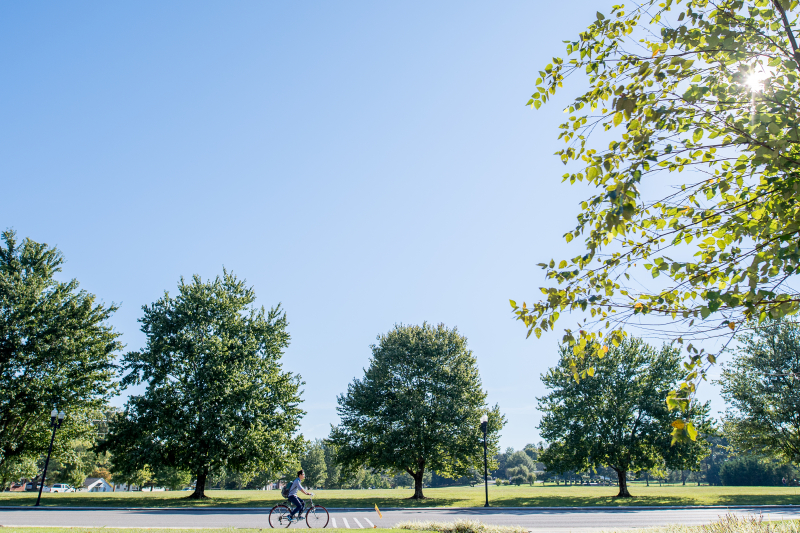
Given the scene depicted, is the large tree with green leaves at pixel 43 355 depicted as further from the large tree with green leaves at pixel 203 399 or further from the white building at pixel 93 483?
the white building at pixel 93 483

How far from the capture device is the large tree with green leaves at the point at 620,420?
33.6 m

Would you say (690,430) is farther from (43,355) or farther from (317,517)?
(43,355)

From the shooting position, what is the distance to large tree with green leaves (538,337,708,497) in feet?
110

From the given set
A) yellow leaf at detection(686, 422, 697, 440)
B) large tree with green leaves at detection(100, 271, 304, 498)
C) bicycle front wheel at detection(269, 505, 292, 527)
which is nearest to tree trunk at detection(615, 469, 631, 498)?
large tree with green leaves at detection(100, 271, 304, 498)

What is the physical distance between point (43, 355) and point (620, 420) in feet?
131

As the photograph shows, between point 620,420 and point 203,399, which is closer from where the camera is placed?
point 203,399

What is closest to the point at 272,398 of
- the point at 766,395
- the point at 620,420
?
the point at 620,420

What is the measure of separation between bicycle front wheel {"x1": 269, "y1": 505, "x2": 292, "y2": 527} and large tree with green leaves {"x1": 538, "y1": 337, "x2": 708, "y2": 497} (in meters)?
23.8

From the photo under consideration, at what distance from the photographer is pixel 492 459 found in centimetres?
3425

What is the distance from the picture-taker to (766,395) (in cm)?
3306

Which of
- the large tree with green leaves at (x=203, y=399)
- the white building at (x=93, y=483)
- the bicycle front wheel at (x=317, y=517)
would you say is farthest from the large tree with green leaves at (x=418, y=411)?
the white building at (x=93, y=483)

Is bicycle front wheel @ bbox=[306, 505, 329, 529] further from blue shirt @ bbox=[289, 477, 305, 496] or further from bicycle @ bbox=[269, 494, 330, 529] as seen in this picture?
blue shirt @ bbox=[289, 477, 305, 496]

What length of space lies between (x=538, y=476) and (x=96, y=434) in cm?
14391

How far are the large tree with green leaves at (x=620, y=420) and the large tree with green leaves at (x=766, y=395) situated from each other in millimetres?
2904
